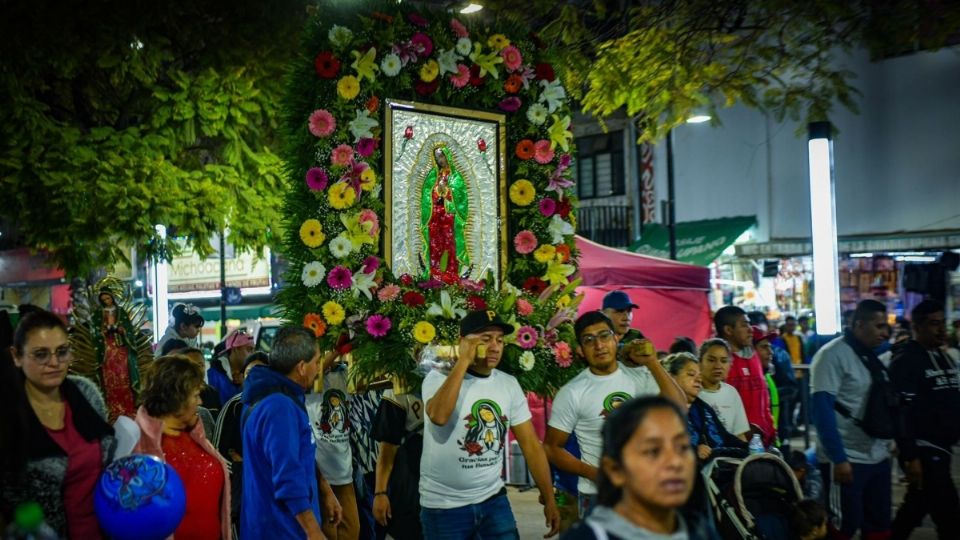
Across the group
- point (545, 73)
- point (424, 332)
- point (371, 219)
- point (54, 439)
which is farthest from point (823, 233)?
point (54, 439)

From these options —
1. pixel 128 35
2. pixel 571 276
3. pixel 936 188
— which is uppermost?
pixel 128 35

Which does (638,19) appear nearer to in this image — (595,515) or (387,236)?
(387,236)

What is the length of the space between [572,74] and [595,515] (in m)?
7.98

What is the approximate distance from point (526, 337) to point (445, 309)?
2.08ft

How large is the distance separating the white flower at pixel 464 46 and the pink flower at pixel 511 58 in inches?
12.1

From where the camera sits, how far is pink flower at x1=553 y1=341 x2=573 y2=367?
301 inches

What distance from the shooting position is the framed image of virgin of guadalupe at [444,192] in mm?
7613

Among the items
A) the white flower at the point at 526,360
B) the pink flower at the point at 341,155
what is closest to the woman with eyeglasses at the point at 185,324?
the pink flower at the point at 341,155

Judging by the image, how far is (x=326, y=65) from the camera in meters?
7.27

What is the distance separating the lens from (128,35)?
12.7 metres

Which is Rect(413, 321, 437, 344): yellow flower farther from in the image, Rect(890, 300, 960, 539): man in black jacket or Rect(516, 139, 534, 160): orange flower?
Rect(890, 300, 960, 539): man in black jacket

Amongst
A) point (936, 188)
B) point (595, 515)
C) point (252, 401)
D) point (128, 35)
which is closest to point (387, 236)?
point (252, 401)

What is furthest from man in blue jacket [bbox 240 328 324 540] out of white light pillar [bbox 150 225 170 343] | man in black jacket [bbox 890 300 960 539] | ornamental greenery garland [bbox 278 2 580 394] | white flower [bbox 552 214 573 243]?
white light pillar [bbox 150 225 170 343]

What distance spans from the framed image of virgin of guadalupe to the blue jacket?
2327 millimetres
